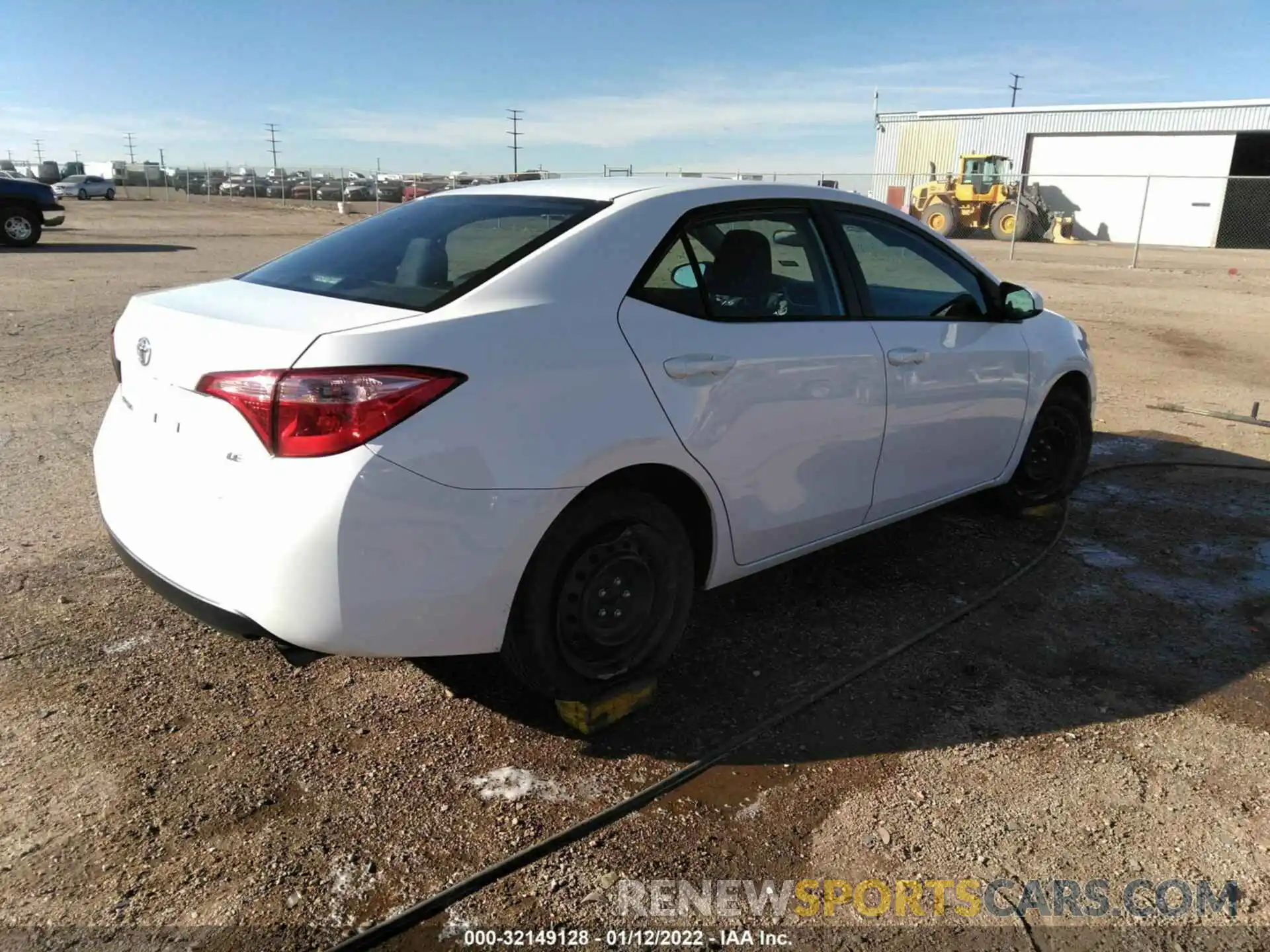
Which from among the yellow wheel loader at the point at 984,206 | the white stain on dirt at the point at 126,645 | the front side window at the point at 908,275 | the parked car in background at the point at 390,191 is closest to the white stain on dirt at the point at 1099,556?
the front side window at the point at 908,275

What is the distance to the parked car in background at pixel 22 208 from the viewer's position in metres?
19.5

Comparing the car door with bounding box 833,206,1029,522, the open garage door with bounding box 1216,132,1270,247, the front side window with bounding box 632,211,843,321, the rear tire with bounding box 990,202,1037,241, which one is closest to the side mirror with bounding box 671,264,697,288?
the front side window with bounding box 632,211,843,321

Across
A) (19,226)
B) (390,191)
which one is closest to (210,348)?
(19,226)

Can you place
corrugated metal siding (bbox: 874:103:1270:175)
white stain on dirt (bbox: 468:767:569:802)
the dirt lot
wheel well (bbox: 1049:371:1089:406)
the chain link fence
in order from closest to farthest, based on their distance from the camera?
the dirt lot → white stain on dirt (bbox: 468:767:569:802) → wheel well (bbox: 1049:371:1089:406) → the chain link fence → corrugated metal siding (bbox: 874:103:1270:175)

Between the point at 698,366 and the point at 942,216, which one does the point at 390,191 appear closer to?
the point at 942,216

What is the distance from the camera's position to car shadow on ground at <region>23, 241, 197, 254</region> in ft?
65.1

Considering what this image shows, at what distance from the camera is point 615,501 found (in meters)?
2.88

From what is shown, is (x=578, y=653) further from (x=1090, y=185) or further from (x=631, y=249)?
(x=1090, y=185)

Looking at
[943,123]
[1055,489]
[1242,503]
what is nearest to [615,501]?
[1055,489]

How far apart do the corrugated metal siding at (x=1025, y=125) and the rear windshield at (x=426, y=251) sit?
38.4 meters

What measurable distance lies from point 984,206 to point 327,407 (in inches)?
1325

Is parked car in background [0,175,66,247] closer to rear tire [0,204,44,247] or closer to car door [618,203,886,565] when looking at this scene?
rear tire [0,204,44,247]

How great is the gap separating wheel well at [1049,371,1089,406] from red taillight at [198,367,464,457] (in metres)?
3.65

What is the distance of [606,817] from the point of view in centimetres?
265
